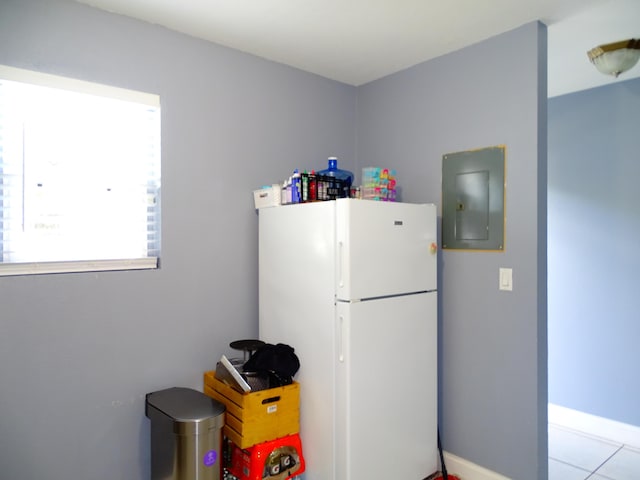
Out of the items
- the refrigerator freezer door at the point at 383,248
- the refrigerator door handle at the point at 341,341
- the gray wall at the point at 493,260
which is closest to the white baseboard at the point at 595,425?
the gray wall at the point at 493,260

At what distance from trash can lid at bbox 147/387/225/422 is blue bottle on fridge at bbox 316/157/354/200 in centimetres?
121

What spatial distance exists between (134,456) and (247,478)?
1.98ft

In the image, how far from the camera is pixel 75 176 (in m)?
2.11

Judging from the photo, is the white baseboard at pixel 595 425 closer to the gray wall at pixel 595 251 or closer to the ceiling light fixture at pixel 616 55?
the gray wall at pixel 595 251

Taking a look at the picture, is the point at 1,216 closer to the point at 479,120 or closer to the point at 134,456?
the point at 134,456

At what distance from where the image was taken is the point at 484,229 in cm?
246


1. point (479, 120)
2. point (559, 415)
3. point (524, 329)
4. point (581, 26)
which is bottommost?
point (559, 415)

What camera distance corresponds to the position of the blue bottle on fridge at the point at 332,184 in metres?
2.40

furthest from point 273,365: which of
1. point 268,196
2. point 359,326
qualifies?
point 268,196

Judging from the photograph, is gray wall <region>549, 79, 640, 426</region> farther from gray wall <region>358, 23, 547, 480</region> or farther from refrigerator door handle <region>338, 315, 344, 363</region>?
refrigerator door handle <region>338, 315, 344, 363</region>

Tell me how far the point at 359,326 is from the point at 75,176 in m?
1.59

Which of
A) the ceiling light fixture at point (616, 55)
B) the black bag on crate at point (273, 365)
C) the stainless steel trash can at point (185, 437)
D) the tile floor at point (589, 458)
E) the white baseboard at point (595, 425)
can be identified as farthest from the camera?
the white baseboard at point (595, 425)

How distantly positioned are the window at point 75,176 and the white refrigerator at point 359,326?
0.73m

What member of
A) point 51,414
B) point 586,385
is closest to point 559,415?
point 586,385
